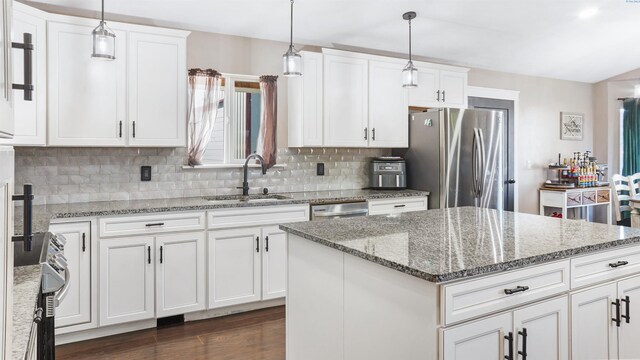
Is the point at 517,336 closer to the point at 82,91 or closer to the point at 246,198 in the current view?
the point at 246,198

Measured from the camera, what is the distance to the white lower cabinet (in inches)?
57.8

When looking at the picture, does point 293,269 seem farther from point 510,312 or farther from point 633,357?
point 633,357

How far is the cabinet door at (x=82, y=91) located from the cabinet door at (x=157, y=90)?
0.08m

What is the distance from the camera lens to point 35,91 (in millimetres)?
2932

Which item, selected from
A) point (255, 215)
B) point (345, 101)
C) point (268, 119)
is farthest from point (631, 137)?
point (255, 215)

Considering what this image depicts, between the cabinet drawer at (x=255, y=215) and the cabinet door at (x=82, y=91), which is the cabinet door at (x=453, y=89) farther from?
the cabinet door at (x=82, y=91)

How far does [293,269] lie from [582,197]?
5072mm

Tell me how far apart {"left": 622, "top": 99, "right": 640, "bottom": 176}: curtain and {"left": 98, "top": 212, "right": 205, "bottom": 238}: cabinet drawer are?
20.5ft

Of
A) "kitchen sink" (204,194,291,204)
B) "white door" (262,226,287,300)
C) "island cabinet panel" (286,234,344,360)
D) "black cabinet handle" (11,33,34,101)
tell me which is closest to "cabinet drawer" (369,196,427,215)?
"kitchen sink" (204,194,291,204)

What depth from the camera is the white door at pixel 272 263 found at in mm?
3525

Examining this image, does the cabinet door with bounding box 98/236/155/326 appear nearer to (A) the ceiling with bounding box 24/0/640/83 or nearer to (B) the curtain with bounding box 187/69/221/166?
(B) the curtain with bounding box 187/69/221/166

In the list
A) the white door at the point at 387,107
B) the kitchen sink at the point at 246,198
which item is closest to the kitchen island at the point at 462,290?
the kitchen sink at the point at 246,198

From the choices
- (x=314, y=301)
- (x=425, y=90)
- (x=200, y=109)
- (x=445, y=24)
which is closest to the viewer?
(x=314, y=301)

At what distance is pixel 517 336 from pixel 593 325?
1.72 feet
